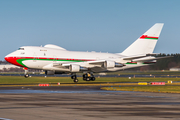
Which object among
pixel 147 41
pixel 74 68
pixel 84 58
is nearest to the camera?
pixel 74 68

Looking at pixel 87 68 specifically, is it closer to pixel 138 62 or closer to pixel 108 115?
pixel 138 62

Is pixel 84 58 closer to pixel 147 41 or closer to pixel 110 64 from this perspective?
pixel 110 64

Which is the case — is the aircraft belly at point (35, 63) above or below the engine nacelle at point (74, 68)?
above

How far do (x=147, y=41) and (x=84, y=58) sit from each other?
1448 cm

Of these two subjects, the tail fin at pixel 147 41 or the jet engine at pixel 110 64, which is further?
the tail fin at pixel 147 41

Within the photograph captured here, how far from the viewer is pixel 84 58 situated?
6122cm

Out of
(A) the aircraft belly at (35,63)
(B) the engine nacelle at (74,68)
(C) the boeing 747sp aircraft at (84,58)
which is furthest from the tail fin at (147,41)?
(A) the aircraft belly at (35,63)

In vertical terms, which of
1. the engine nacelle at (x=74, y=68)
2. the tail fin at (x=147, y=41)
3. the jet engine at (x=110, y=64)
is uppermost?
the tail fin at (x=147, y=41)

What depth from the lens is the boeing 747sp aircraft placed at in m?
57.2

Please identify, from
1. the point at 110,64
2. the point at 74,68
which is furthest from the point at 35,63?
the point at 110,64

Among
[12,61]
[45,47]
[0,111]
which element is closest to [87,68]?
[45,47]

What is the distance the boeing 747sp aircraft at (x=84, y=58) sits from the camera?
57.2m

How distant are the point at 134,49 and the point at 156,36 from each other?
17.4ft

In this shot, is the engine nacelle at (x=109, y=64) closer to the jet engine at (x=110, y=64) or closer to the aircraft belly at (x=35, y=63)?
the jet engine at (x=110, y=64)
